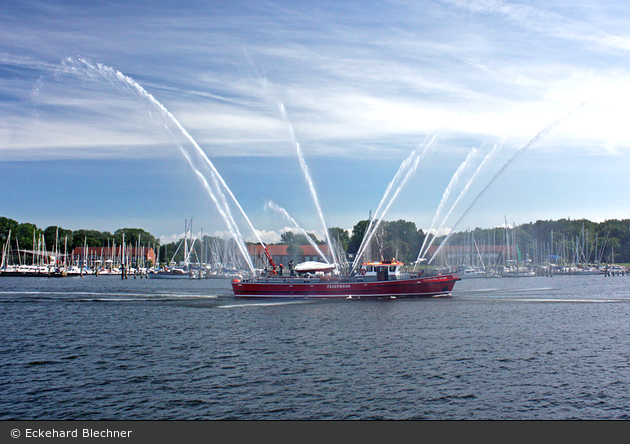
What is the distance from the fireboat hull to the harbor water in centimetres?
1315

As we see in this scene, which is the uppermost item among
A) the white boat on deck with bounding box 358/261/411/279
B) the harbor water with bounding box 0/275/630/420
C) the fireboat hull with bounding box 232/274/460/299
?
the white boat on deck with bounding box 358/261/411/279

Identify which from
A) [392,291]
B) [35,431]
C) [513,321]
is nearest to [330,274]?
[392,291]

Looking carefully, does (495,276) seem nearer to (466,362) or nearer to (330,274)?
(330,274)

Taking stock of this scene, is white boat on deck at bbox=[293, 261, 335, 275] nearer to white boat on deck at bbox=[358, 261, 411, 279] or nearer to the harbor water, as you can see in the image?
white boat on deck at bbox=[358, 261, 411, 279]

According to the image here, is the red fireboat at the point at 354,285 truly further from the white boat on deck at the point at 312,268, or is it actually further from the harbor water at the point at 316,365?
the harbor water at the point at 316,365

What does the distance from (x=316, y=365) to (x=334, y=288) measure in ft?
131

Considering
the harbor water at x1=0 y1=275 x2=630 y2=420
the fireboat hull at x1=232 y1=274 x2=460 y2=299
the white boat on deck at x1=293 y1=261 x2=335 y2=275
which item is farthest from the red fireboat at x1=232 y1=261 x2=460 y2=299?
the harbor water at x1=0 y1=275 x2=630 y2=420

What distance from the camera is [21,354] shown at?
35.1 metres

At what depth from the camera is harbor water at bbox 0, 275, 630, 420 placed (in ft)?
76.2

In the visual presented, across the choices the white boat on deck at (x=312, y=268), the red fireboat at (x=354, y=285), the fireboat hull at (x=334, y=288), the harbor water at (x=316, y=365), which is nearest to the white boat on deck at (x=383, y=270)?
the red fireboat at (x=354, y=285)

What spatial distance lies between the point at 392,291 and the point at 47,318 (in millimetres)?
43040

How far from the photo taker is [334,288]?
233ft

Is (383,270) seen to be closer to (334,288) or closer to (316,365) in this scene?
(334,288)

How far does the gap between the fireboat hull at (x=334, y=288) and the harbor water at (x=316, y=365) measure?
13.2 m
